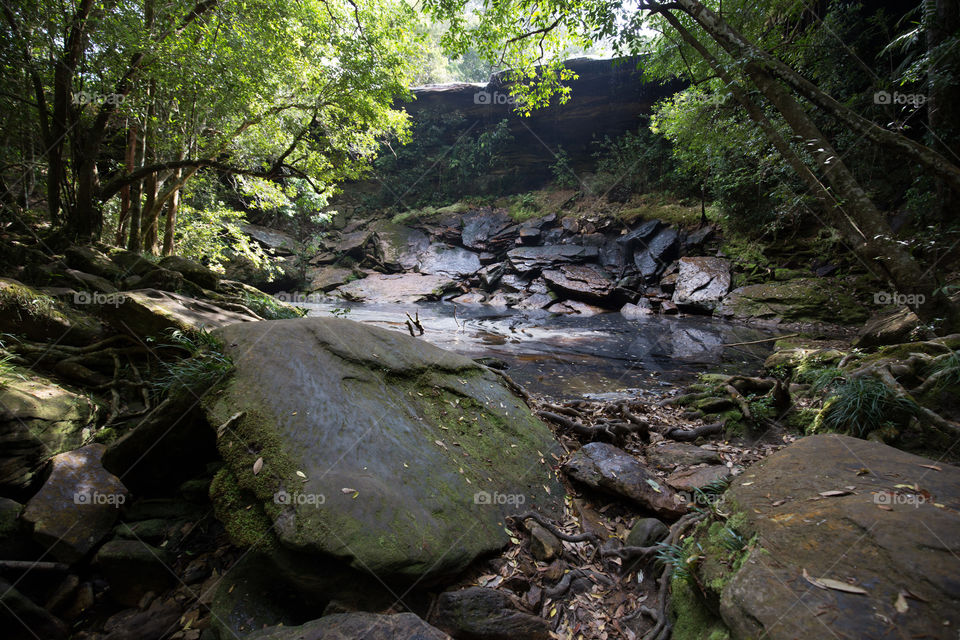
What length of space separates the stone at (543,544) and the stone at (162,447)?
239 cm

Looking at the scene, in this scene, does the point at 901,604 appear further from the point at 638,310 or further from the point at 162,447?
the point at 638,310

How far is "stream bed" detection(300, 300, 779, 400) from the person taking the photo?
22.7 feet

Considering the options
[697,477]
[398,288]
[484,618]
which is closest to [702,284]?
[697,477]

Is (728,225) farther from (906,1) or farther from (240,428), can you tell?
(240,428)

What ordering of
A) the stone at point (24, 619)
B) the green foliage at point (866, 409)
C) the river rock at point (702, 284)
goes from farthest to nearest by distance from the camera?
the river rock at point (702, 284), the green foliage at point (866, 409), the stone at point (24, 619)

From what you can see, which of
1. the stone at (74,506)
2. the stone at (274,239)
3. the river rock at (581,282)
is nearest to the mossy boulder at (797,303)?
the river rock at (581,282)

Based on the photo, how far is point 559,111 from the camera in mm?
23531

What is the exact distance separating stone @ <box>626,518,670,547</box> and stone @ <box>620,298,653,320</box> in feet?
39.9

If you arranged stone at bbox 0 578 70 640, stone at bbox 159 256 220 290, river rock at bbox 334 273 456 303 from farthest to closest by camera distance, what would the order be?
river rock at bbox 334 273 456 303
stone at bbox 159 256 220 290
stone at bbox 0 578 70 640

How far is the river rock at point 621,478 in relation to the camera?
2846mm

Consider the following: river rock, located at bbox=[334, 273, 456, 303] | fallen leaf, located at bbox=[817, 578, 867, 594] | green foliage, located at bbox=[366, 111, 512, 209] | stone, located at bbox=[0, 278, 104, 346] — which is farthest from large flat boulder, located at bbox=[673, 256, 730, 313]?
green foliage, located at bbox=[366, 111, 512, 209]

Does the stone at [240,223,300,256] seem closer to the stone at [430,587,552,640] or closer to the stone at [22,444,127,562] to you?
the stone at [22,444,127,562]

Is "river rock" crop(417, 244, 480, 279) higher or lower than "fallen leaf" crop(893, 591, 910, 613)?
higher

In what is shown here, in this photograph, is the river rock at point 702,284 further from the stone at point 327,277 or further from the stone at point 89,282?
the stone at point 327,277
